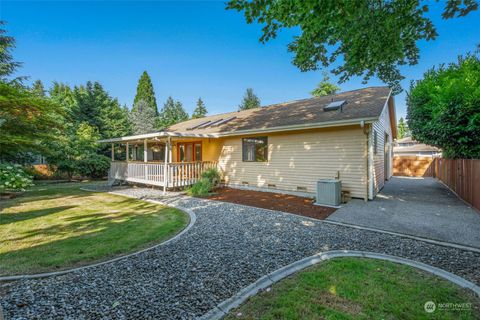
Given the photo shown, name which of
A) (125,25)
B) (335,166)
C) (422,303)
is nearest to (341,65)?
(335,166)

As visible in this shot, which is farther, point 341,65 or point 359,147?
point 359,147

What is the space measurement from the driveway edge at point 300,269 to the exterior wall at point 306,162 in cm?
465

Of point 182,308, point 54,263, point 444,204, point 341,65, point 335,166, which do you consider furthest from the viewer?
point 335,166

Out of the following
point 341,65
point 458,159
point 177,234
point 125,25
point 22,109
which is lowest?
point 177,234

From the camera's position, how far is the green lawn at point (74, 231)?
360 cm

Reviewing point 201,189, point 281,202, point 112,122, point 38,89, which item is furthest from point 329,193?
point 38,89

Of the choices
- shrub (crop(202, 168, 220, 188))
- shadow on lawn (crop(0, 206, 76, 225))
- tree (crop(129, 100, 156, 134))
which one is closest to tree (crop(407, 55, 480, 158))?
shrub (crop(202, 168, 220, 188))

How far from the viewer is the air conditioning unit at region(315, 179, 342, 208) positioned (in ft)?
23.6

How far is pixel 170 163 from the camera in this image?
989 centimetres

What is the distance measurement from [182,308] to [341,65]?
21.5 feet

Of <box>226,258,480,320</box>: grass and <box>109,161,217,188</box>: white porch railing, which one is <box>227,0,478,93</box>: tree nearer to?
<box>226,258,480,320</box>: grass

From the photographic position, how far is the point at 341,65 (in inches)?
233

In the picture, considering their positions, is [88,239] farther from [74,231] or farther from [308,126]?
[308,126]

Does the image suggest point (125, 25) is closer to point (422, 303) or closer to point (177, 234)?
point (177, 234)
